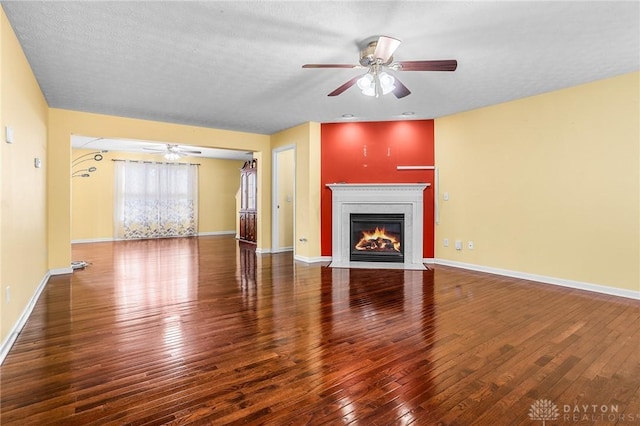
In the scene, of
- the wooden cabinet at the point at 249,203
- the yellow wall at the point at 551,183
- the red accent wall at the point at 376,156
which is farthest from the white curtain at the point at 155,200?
the yellow wall at the point at 551,183

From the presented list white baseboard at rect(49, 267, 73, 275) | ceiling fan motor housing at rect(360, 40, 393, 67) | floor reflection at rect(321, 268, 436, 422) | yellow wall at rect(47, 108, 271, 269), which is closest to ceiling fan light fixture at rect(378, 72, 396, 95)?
ceiling fan motor housing at rect(360, 40, 393, 67)

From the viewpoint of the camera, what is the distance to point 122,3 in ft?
7.93

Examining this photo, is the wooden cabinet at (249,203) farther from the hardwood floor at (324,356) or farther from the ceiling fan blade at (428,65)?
the ceiling fan blade at (428,65)

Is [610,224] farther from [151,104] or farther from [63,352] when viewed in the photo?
[151,104]

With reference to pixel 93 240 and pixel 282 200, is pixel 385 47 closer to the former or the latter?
pixel 282 200

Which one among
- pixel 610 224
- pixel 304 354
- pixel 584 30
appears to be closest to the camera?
pixel 304 354

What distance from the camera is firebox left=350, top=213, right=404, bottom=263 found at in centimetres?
572

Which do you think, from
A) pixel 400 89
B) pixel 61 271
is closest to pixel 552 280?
pixel 400 89

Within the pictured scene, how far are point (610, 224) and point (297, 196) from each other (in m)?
4.60

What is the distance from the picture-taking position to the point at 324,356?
231 centimetres

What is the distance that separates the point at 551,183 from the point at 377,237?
264 centimetres

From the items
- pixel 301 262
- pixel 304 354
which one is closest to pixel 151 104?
pixel 301 262

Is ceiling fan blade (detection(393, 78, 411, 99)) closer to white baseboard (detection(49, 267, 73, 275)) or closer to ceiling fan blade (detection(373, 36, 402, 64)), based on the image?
ceiling fan blade (detection(373, 36, 402, 64))

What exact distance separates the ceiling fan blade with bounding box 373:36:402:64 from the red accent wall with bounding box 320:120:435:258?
3.01m
